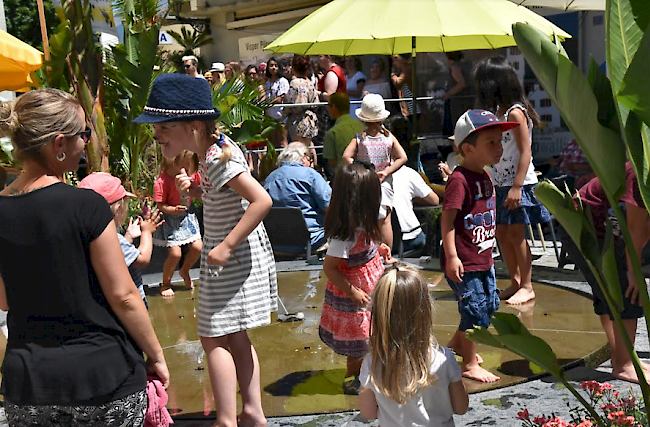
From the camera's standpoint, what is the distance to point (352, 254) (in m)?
4.75

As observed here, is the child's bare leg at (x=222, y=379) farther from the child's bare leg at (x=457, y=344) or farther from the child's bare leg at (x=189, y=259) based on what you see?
the child's bare leg at (x=189, y=259)

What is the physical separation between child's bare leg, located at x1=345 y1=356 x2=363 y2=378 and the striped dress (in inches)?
33.3

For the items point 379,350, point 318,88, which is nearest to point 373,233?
point 379,350

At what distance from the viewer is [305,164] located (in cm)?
904

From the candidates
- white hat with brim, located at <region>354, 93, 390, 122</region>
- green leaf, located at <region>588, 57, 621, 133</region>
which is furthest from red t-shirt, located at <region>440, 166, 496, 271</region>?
white hat with brim, located at <region>354, 93, 390, 122</region>

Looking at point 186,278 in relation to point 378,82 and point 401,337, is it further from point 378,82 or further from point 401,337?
point 378,82

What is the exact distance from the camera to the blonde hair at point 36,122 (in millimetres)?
2811

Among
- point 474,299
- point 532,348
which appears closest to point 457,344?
point 474,299

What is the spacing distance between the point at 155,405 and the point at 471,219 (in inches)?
87.0

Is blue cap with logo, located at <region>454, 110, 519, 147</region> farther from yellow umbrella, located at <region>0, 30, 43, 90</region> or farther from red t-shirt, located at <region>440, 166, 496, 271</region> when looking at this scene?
yellow umbrella, located at <region>0, 30, 43, 90</region>

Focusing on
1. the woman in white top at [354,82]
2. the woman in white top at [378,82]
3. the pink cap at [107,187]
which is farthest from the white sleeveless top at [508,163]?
the woman in white top at [354,82]

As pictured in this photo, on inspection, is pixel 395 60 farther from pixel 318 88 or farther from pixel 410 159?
pixel 410 159

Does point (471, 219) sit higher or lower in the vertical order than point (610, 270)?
lower

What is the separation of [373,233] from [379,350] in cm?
157
